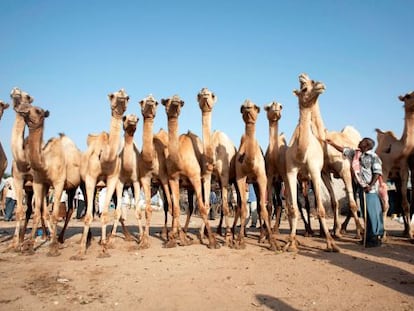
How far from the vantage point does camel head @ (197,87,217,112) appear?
8969mm

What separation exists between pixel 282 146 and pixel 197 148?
7.15 feet

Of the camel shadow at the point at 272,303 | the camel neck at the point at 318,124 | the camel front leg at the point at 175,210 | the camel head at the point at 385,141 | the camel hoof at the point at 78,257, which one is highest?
the camel neck at the point at 318,124

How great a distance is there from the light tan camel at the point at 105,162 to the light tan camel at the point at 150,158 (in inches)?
27.5

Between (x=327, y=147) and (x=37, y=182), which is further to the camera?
(x=327, y=147)

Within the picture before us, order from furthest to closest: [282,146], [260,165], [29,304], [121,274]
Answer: [282,146] → [260,165] → [121,274] → [29,304]

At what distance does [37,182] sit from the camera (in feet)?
29.6

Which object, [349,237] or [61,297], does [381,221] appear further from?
[61,297]

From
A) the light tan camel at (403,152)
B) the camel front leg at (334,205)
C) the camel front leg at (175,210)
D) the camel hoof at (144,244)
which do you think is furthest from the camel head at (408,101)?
the camel hoof at (144,244)

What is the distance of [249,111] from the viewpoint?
27.3 ft

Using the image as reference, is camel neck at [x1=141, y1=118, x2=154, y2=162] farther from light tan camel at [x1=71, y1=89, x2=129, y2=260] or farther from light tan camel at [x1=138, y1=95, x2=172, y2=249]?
light tan camel at [x1=71, y1=89, x2=129, y2=260]

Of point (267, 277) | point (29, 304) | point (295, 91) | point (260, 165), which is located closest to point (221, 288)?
point (267, 277)

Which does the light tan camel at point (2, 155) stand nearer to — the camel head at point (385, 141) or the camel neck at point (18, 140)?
the camel neck at point (18, 140)

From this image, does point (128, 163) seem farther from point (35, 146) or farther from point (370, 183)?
point (370, 183)

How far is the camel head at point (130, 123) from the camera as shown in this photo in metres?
9.21
